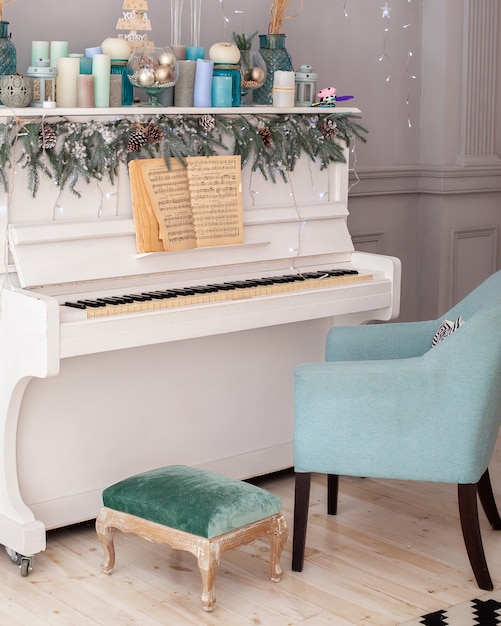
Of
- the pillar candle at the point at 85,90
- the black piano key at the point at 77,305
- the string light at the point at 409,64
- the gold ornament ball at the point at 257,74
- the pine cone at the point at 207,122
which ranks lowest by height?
the black piano key at the point at 77,305

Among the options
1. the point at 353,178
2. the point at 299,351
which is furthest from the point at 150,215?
the point at 353,178

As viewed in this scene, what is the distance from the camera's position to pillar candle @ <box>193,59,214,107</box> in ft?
11.7

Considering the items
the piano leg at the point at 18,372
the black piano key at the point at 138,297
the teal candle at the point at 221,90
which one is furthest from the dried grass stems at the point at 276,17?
the piano leg at the point at 18,372

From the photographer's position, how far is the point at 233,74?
12.1 feet

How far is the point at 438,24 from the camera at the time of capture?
16.4ft

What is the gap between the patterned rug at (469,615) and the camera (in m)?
2.89

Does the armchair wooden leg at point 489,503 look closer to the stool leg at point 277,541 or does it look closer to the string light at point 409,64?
the stool leg at point 277,541

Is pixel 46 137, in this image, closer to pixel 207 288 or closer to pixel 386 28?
pixel 207 288

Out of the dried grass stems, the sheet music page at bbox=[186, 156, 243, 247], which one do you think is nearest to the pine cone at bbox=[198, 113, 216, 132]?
the sheet music page at bbox=[186, 156, 243, 247]

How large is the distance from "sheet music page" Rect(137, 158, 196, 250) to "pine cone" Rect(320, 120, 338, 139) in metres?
0.67

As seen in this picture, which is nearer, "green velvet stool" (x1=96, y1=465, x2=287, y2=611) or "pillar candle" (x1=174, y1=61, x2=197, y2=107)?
"green velvet stool" (x1=96, y1=465, x2=287, y2=611)

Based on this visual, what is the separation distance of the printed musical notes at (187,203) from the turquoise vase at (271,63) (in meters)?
0.39

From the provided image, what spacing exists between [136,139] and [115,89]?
19cm

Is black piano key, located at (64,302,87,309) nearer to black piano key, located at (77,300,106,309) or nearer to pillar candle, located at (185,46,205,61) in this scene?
black piano key, located at (77,300,106,309)
